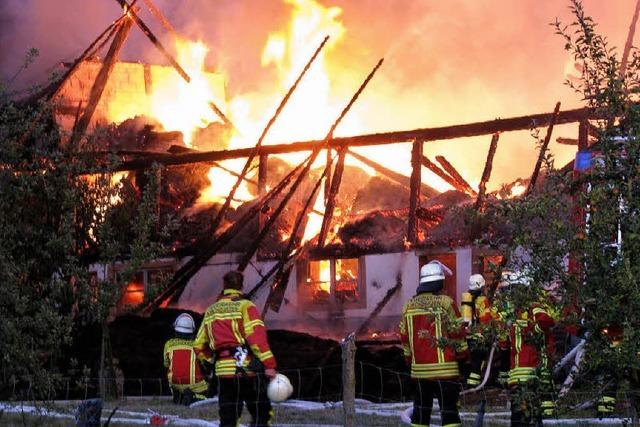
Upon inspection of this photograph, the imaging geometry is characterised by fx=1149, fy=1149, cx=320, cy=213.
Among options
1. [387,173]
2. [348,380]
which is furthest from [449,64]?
[348,380]

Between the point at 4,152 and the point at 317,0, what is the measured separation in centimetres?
1836

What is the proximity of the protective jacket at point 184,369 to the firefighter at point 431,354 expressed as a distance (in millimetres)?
5828

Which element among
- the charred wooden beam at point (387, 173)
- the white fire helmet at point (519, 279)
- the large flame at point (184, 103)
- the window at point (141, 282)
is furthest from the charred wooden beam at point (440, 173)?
the white fire helmet at point (519, 279)

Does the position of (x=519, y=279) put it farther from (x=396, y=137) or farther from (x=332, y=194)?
(x=332, y=194)

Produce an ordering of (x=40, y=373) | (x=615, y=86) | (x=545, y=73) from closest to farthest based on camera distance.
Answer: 1. (x=615, y=86)
2. (x=40, y=373)
3. (x=545, y=73)

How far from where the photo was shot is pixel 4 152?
12.8 metres

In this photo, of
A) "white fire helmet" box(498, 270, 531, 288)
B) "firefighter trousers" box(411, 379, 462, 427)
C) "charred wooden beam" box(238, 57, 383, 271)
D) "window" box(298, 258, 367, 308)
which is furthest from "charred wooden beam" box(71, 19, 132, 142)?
"white fire helmet" box(498, 270, 531, 288)

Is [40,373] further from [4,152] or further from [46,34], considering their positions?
[46,34]

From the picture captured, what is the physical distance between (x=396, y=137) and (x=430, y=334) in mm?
10741

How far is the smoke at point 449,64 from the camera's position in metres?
29.0

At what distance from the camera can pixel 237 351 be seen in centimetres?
1020

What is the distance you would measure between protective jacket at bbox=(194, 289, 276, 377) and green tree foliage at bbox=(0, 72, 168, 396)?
8.69 feet

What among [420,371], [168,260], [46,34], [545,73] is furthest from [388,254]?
[46,34]

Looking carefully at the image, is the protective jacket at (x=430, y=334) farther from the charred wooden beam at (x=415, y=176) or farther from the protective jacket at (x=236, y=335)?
the charred wooden beam at (x=415, y=176)
